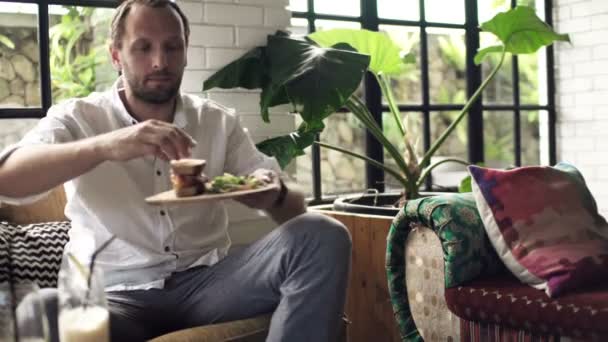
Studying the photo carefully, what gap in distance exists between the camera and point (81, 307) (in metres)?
0.97

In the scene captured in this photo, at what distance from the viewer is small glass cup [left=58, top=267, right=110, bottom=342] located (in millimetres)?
957


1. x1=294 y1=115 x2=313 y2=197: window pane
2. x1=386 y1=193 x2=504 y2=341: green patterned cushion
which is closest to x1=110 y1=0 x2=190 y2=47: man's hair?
x1=386 y1=193 x2=504 y2=341: green patterned cushion

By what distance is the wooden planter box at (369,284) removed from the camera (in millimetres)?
2592

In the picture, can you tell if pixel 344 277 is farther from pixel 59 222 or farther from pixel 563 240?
pixel 59 222

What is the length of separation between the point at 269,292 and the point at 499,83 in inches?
112

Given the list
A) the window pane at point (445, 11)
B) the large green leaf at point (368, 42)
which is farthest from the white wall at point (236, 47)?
the window pane at point (445, 11)

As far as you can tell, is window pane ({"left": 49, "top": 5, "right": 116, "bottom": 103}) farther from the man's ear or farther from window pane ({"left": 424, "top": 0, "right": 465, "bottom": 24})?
window pane ({"left": 424, "top": 0, "right": 465, "bottom": 24})

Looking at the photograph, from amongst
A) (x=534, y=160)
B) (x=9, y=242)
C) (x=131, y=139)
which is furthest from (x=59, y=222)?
(x=534, y=160)

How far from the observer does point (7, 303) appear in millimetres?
908

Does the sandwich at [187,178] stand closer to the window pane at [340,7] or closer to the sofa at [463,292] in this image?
the sofa at [463,292]

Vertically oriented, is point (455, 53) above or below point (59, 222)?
above

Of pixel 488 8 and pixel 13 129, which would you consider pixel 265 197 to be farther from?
pixel 488 8

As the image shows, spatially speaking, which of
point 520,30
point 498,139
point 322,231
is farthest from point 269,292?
point 498,139

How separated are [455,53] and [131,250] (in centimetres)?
254
